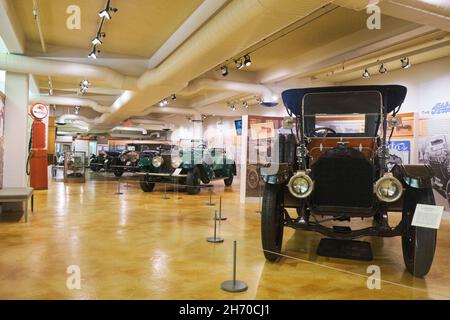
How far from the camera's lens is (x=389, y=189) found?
334cm

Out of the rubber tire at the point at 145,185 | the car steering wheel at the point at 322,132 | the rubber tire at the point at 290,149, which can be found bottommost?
the rubber tire at the point at 145,185

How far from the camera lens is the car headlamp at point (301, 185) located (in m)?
3.49

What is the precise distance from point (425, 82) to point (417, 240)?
19.0 feet

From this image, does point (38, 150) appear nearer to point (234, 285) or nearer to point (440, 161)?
point (234, 285)

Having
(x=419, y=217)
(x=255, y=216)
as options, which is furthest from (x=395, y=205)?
(x=255, y=216)

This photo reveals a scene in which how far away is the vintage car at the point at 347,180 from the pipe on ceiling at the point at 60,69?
494cm

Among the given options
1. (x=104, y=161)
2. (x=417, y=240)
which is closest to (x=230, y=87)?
(x=417, y=240)

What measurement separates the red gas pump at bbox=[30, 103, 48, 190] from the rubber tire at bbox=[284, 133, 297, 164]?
7.38 metres

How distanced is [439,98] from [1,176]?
870cm

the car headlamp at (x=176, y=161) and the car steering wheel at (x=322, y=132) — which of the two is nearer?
the car steering wheel at (x=322, y=132)

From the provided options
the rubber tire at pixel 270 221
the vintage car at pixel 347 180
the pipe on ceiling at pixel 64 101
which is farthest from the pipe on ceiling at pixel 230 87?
the rubber tire at pixel 270 221

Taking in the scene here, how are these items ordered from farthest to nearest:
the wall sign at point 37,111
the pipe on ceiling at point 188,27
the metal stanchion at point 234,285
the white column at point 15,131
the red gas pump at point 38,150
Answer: the red gas pump at point 38,150 → the wall sign at point 37,111 → the white column at point 15,131 → the pipe on ceiling at point 188,27 → the metal stanchion at point 234,285

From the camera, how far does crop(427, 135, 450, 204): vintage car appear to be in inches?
257

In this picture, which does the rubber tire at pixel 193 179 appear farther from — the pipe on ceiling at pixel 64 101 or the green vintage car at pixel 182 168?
the pipe on ceiling at pixel 64 101
